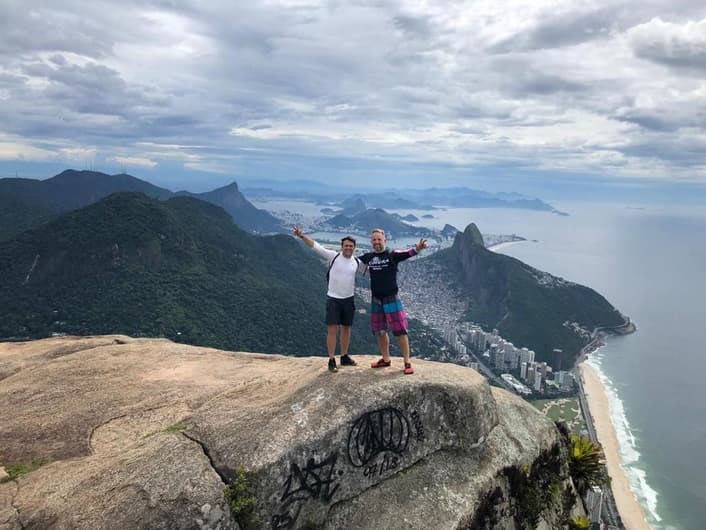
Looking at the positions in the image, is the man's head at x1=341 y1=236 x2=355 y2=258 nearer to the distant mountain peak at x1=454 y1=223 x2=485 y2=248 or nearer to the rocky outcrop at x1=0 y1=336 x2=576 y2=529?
the rocky outcrop at x1=0 y1=336 x2=576 y2=529

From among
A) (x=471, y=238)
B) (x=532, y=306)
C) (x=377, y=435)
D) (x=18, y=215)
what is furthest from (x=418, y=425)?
(x=471, y=238)

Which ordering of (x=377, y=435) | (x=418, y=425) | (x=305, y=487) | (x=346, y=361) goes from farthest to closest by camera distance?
(x=346, y=361) → (x=418, y=425) → (x=377, y=435) → (x=305, y=487)

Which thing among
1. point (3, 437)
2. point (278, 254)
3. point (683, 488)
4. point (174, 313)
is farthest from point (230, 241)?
point (3, 437)

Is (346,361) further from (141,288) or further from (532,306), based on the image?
(532,306)

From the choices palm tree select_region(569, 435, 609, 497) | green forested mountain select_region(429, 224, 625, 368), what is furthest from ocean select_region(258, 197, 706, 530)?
palm tree select_region(569, 435, 609, 497)

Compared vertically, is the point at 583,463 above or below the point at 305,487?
below

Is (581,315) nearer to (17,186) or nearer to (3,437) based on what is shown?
(3,437)

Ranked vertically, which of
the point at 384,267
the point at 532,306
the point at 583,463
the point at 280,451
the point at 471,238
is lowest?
the point at 532,306
